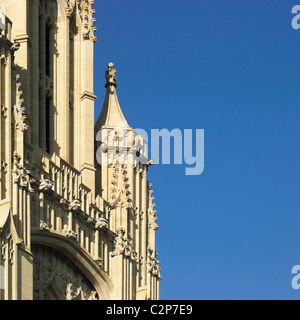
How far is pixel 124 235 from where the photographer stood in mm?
62062

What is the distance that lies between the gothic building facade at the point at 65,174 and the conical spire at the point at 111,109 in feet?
0.13

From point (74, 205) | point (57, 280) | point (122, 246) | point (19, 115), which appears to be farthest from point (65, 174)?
point (19, 115)

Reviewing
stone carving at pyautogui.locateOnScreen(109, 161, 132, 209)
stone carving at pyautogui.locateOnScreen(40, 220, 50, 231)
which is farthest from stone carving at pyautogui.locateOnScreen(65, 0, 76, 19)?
stone carving at pyautogui.locateOnScreen(40, 220, 50, 231)

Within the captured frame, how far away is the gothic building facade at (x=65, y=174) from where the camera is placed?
54000 mm

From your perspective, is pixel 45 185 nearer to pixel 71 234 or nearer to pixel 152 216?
pixel 71 234

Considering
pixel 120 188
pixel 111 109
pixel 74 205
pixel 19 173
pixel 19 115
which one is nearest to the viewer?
pixel 19 173

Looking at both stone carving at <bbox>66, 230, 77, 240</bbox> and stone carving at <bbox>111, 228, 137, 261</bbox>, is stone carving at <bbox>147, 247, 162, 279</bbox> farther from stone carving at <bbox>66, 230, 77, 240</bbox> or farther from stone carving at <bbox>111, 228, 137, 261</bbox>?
stone carving at <bbox>66, 230, 77, 240</bbox>

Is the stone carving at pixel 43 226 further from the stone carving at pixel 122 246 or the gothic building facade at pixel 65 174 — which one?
the stone carving at pixel 122 246

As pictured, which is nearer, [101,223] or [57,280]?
[57,280]

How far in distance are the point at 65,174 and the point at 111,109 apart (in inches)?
257

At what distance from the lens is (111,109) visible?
214ft
